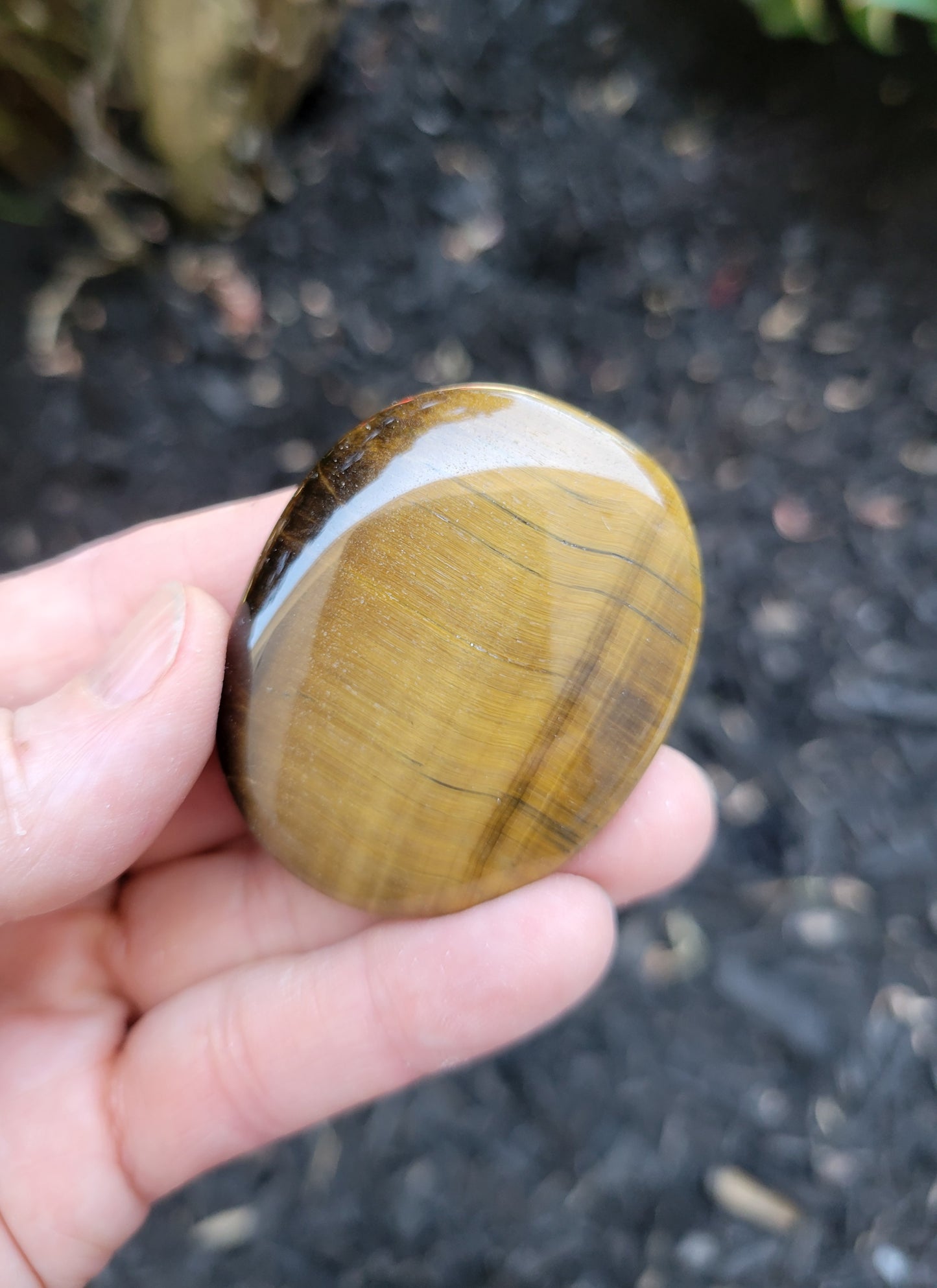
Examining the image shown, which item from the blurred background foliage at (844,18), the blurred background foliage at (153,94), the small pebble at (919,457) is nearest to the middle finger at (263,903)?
the small pebble at (919,457)

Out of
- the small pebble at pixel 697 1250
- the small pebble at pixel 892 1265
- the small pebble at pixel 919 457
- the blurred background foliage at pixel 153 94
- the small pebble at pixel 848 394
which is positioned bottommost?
the small pebble at pixel 892 1265

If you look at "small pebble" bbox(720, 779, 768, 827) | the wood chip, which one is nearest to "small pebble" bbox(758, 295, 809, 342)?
"small pebble" bbox(720, 779, 768, 827)

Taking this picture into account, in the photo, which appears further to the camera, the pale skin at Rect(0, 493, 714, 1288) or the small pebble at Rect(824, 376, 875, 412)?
the small pebble at Rect(824, 376, 875, 412)

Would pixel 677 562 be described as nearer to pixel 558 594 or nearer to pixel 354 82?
pixel 558 594

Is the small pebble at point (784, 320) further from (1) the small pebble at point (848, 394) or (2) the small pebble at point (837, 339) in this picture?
(1) the small pebble at point (848, 394)

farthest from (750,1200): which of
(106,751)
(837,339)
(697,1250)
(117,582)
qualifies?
(837,339)

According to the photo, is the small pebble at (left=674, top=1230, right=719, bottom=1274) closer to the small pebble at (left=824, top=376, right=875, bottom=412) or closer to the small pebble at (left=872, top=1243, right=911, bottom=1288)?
the small pebble at (left=872, top=1243, right=911, bottom=1288)

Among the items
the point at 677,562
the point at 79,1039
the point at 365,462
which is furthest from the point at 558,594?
the point at 79,1039

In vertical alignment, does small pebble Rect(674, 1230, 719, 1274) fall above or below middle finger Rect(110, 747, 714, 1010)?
below
